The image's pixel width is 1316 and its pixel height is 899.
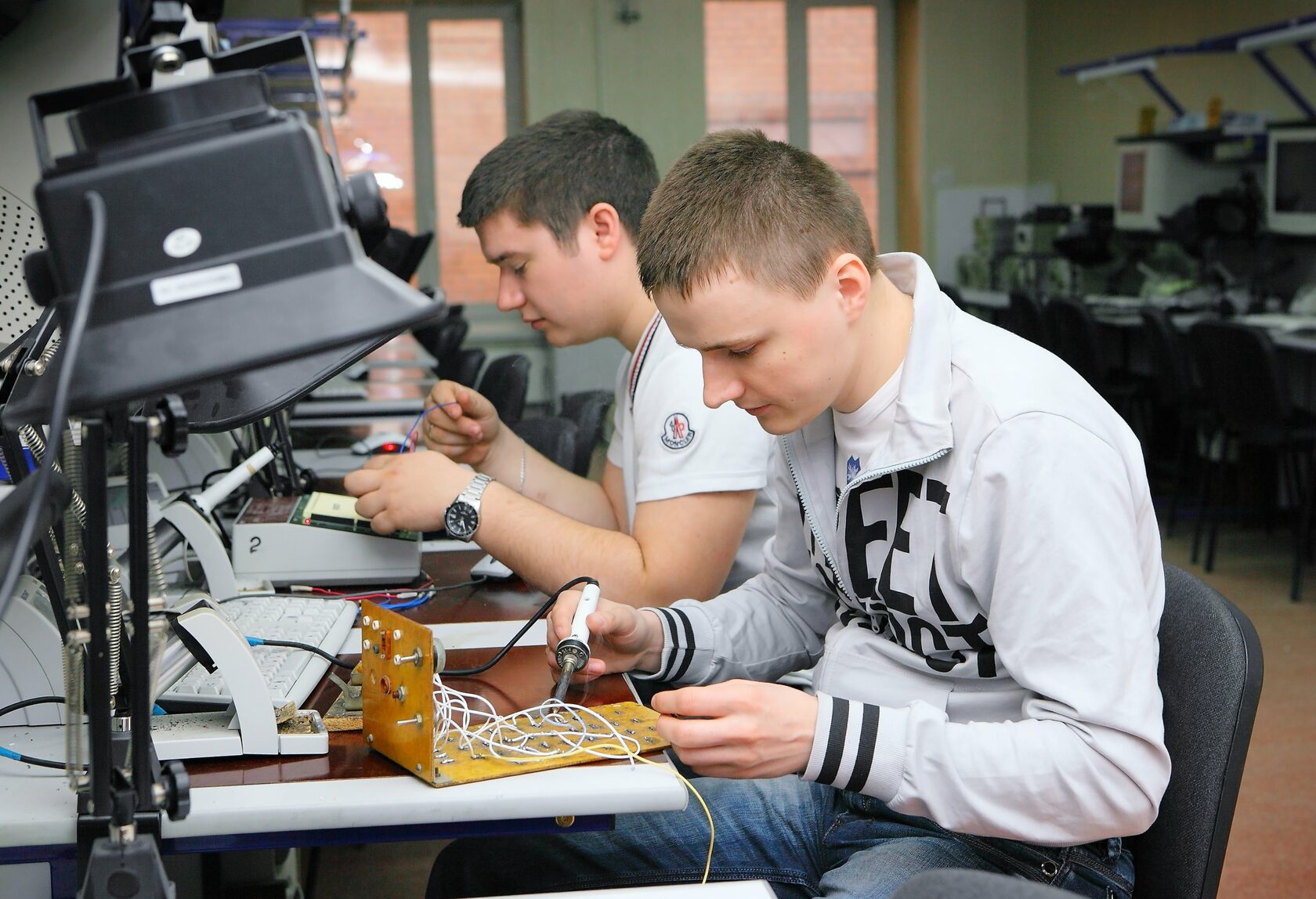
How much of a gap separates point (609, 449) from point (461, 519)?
1.58 feet

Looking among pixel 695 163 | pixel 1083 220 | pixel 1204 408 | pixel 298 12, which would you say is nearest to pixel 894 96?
pixel 1083 220

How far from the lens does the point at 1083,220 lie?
6.65 metres

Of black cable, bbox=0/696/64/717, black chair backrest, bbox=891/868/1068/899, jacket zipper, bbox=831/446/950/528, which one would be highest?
jacket zipper, bbox=831/446/950/528

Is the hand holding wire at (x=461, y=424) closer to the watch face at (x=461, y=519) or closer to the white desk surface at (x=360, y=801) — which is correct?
the watch face at (x=461, y=519)

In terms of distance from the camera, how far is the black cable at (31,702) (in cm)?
110

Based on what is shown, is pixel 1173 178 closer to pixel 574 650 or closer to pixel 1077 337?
pixel 1077 337

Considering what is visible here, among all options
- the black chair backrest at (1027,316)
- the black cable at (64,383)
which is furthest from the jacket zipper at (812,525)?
the black chair backrest at (1027,316)

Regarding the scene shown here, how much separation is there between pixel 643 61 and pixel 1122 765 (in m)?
7.36

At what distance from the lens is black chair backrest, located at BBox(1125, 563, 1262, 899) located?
3.39ft

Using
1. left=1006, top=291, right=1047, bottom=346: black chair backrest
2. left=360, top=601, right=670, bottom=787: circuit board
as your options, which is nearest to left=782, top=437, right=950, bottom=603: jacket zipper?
left=360, top=601, right=670, bottom=787: circuit board

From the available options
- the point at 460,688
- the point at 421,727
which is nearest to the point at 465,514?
the point at 460,688

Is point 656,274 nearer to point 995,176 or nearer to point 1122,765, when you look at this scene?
point 1122,765

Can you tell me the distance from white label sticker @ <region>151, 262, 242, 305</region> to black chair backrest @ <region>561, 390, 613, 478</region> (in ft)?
6.04

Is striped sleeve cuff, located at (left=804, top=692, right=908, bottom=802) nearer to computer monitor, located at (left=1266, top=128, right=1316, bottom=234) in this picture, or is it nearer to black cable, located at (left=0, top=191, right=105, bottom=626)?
black cable, located at (left=0, top=191, right=105, bottom=626)
